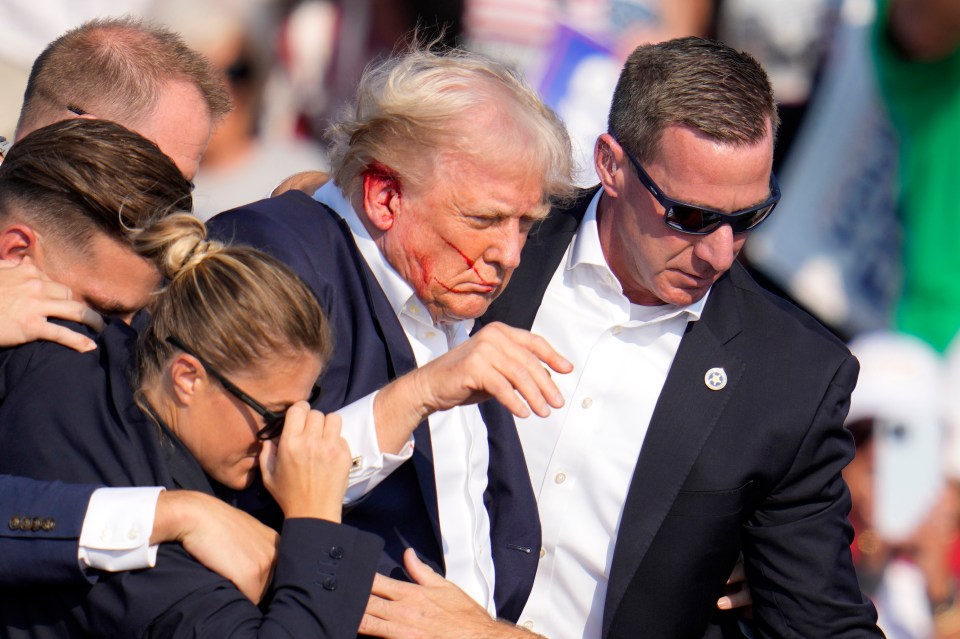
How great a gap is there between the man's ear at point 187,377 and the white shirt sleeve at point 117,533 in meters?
0.24

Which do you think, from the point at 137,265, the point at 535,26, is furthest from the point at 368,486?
the point at 535,26

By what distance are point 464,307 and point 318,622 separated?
34.5 inches

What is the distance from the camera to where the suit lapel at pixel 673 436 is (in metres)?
2.92

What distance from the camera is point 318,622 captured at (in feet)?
6.51

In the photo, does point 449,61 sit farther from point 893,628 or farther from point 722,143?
point 893,628

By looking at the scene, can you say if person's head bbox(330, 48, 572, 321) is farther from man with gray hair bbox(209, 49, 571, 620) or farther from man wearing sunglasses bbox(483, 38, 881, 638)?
man wearing sunglasses bbox(483, 38, 881, 638)

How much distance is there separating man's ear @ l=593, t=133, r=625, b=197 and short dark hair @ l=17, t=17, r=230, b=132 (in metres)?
1.02

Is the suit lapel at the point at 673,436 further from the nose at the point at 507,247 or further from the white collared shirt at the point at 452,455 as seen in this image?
the nose at the point at 507,247

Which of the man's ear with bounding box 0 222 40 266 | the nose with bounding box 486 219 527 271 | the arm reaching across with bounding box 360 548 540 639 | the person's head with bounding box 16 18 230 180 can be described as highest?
the person's head with bounding box 16 18 230 180

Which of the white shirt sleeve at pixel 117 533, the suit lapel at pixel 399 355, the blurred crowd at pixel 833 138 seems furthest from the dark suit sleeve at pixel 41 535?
the blurred crowd at pixel 833 138

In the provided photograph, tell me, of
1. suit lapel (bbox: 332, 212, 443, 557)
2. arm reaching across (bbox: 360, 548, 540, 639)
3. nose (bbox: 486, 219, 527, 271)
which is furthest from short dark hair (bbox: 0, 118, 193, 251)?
arm reaching across (bbox: 360, 548, 540, 639)

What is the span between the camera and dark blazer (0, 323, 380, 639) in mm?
1919

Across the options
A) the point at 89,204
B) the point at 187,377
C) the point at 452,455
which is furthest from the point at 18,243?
the point at 452,455

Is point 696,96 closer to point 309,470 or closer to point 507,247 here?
point 507,247
